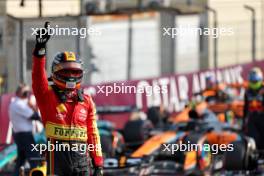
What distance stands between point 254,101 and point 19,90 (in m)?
3.75

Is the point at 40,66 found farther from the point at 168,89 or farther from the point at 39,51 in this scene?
the point at 168,89

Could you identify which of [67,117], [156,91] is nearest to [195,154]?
[67,117]

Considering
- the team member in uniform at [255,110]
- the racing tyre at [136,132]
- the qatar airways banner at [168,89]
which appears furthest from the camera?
the qatar airways banner at [168,89]

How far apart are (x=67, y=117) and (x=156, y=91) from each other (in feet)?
30.8

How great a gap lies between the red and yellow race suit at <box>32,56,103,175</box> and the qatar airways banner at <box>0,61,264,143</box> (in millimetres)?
6714

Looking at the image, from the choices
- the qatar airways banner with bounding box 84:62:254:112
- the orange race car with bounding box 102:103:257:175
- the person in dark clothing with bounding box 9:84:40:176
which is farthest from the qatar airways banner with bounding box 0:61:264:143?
the orange race car with bounding box 102:103:257:175

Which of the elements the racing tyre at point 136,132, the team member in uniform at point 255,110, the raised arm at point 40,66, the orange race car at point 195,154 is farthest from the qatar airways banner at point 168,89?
the raised arm at point 40,66

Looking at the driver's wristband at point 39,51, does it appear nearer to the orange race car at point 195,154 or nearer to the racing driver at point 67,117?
the racing driver at point 67,117

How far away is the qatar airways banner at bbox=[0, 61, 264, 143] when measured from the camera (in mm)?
14508

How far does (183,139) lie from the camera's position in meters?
12.4

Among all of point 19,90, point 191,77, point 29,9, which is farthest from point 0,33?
point 191,77

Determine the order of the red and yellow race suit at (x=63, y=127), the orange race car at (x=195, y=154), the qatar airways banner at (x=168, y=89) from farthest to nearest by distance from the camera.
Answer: the qatar airways banner at (x=168, y=89)
the orange race car at (x=195, y=154)
the red and yellow race suit at (x=63, y=127)

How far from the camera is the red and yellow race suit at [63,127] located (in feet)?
24.9

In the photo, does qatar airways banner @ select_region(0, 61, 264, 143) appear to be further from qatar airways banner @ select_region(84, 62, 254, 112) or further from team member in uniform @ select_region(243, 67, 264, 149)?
team member in uniform @ select_region(243, 67, 264, 149)
